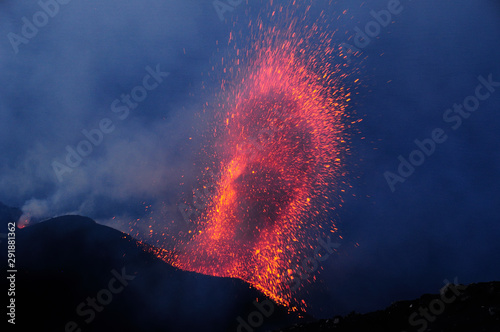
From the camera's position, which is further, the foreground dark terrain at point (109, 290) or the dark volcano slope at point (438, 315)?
the foreground dark terrain at point (109, 290)

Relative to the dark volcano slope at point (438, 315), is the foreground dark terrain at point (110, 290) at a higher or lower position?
lower

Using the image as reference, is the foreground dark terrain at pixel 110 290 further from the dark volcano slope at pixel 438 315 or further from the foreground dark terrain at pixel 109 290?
the dark volcano slope at pixel 438 315

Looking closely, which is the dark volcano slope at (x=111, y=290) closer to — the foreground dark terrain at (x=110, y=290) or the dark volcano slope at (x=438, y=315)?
the foreground dark terrain at (x=110, y=290)

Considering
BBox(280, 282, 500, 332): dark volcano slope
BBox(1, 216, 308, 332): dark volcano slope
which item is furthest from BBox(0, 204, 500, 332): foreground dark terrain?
BBox(280, 282, 500, 332): dark volcano slope

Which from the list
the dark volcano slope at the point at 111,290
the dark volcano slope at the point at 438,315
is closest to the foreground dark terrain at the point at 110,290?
the dark volcano slope at the point at 111,290

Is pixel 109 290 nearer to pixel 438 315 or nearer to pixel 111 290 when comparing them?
pixel 111 290

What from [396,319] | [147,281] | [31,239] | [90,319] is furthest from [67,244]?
[396,319]

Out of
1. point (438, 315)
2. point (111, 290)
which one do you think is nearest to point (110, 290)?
point (111, 290)

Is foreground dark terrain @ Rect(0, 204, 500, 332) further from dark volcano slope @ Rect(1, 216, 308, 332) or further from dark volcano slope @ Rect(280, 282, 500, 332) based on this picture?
dark volcano slope @ Rect(280, 282, 500, 332)
